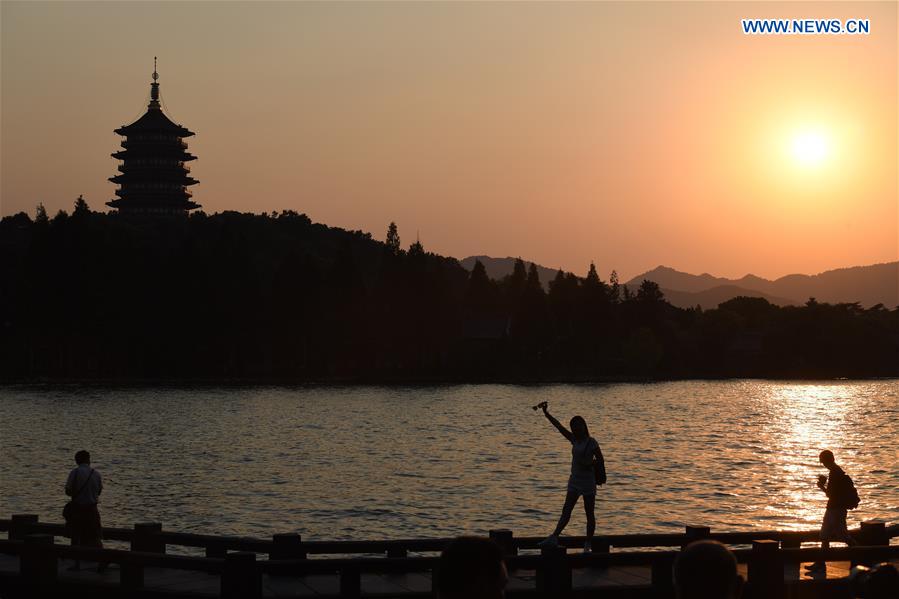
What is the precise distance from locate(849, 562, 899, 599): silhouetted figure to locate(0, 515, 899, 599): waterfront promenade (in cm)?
1066

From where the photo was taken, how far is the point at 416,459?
66375 millimetres

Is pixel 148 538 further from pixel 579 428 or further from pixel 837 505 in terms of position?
pixel 837 505

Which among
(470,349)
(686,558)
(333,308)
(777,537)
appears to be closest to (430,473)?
(777,537)

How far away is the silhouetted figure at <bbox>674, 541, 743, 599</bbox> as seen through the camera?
4.97m

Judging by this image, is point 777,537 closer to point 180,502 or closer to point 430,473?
point 180,502

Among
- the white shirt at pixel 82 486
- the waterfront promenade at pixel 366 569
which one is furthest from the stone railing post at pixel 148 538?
the white shirt at pixel 82 486

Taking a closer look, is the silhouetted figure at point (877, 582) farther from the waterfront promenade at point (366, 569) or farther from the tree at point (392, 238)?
the tree at point (392, 238)

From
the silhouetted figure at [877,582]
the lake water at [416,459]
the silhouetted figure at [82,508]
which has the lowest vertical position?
the lake water at [416,459]

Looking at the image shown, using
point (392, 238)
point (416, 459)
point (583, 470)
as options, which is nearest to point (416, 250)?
point (392, 238)

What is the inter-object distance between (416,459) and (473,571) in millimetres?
61720

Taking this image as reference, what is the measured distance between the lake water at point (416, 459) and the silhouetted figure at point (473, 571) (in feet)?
101

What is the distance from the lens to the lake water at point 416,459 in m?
43.2

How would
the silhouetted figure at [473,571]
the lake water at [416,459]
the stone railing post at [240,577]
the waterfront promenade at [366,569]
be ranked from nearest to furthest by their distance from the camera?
the silhouetted figure at [473,571] < the stone railing post at [240,577] < the waterfront promenade at [366,569] < the lake water at [416,459]

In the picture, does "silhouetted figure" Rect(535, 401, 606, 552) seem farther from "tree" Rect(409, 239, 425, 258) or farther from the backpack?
"tree" Rect(409, 239, 425, 258)
